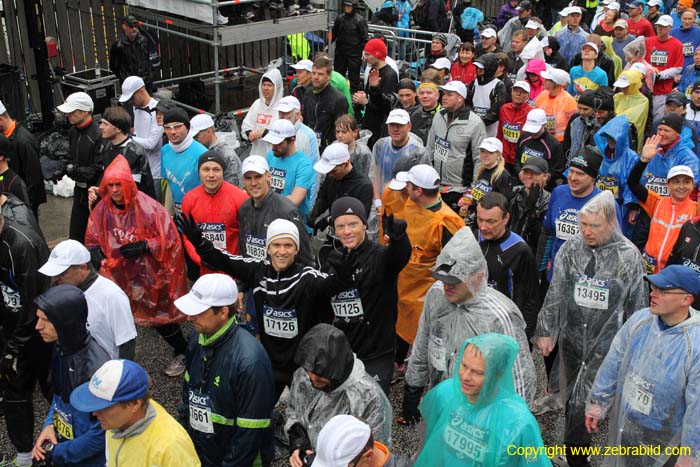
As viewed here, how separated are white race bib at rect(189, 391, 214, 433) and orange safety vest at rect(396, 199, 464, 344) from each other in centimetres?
210

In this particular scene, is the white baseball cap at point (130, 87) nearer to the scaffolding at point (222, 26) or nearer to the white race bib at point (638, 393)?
the scaffolding at point (222, 26)

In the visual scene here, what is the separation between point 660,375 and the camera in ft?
13.7

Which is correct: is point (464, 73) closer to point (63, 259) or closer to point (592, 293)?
point (592, 293)

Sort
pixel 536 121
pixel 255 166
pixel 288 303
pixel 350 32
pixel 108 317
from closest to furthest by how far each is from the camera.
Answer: pixel 108 317 → pixel 288 303 → pixel 255 166 → pixel 536 121 → pixel 350 32

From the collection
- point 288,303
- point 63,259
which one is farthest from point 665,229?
point 63,259

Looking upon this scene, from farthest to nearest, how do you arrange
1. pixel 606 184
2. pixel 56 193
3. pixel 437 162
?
pixel 56 193 → pixel 437 162 → pixel 606 184

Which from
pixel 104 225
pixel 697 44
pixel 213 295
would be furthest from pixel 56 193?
pixel 697 44

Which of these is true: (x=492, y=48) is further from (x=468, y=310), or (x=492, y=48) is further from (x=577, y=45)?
(x=468, y=310)

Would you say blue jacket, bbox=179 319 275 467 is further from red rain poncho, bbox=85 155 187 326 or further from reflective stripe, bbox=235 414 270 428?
red rain poncho, bbox=85 155 187 326

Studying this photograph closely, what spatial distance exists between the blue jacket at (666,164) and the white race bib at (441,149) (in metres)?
1.87

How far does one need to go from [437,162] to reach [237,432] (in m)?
4.46

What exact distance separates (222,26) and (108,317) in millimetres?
6478

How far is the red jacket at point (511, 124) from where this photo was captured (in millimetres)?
8742

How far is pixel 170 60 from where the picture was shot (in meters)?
13.4
